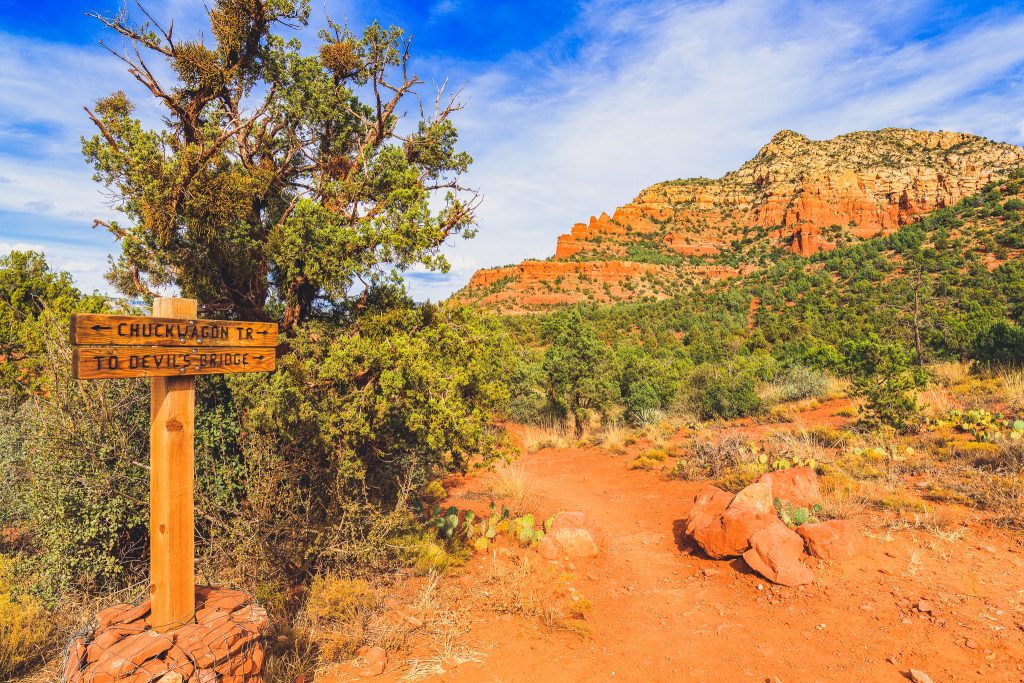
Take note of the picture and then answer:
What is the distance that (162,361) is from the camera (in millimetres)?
2895

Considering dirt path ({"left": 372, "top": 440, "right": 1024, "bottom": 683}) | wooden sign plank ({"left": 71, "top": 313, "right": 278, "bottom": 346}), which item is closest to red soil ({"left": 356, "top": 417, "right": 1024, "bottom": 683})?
dirt path ({"left": 372, "top": 440, "right": 1024, "bottom": 683})

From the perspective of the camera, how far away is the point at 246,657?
2.92m

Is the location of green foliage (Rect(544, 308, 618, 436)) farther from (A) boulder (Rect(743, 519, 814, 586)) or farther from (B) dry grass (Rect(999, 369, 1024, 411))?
(A) boulder (Rect(743, 519, 814, 586))

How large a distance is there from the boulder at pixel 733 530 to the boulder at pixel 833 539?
0.38m

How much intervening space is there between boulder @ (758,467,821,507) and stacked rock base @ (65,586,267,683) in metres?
6.01

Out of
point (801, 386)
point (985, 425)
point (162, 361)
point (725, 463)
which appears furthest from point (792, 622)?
point (801, 386)

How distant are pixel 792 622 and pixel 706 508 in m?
1.96

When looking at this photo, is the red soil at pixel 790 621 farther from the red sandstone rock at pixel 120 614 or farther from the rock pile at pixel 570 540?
the red sandstone rock at pixel 120 614

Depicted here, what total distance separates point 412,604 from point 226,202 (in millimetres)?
4533

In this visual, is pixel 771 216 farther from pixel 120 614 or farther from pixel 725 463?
pixel 120 614

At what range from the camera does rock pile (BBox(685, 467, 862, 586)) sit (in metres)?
5.18

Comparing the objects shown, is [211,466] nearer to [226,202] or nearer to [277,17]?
[226,202]

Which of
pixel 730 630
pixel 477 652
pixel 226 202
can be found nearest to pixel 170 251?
pixel 226 202

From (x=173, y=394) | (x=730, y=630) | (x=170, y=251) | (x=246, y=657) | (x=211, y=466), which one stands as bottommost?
(x=730, y=630)
